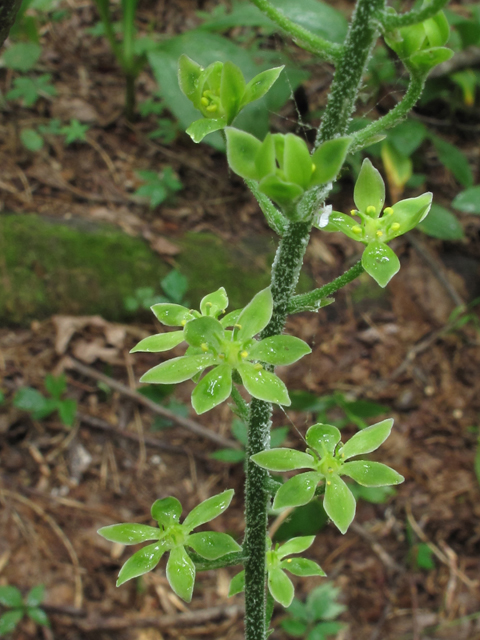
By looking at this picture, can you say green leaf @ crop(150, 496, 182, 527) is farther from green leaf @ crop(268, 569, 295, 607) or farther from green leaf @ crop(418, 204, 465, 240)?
green leaf @ crop(418, 204, 465, 240)

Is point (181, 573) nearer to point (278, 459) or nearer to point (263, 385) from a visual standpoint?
point (278, 459)

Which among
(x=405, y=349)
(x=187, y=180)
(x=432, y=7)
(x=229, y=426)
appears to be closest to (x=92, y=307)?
(x=229, y=426)

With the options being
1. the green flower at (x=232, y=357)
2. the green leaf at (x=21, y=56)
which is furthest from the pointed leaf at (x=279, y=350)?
the green leaf at (x=21, y=56)

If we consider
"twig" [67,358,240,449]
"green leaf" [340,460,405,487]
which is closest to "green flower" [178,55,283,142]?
"green leaf" [340,460,405,487]

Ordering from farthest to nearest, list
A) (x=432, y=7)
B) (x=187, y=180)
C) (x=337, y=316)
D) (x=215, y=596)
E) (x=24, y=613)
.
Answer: (x=187, y=180), (x=337, y=316), (x=215, y=596), (x=24, y=613), (x=432, y=7)

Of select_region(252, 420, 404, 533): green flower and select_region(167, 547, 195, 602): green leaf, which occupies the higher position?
select_region(252, 420, 404, 533): green flower

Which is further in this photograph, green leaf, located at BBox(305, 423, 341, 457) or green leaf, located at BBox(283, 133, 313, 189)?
green leaf, located at BBox(305, 423, 341, 457)

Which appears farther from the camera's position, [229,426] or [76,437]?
[229,426]

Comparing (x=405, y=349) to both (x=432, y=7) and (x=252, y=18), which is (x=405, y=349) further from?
(x=432, y=7)
